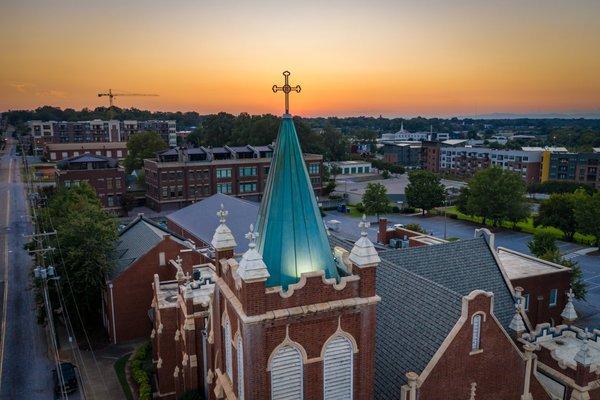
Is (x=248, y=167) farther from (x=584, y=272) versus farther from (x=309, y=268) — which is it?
(x=309, y=268)

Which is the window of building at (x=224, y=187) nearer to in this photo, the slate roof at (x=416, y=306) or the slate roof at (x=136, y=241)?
the slate roof at (x=136, y=241)

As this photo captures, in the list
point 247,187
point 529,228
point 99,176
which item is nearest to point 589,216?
point 529,228

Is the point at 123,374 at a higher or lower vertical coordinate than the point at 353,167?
lower

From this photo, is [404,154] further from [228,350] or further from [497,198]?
[228,350]

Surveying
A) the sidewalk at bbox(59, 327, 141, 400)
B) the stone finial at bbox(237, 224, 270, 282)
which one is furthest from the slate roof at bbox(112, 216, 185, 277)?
the stone finial at bbox(237, 224, 270, 282)

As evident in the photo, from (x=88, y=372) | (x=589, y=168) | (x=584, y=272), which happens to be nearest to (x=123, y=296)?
(x=88, y=372)

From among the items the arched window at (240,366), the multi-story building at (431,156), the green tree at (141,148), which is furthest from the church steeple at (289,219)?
the multi-story building at (431,156)
